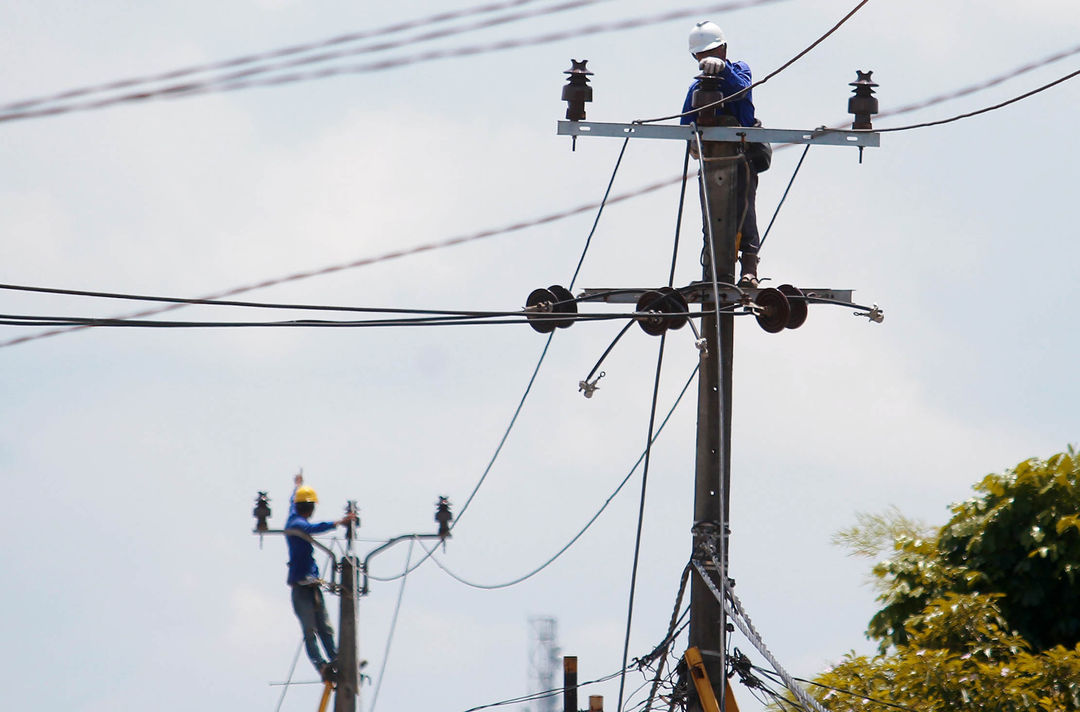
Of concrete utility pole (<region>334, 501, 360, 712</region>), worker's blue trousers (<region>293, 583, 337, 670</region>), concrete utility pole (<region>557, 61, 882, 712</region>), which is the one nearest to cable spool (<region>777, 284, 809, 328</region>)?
concrete utility pole (<region>557, 61, 882, 712</region>)

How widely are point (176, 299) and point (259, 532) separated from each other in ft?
19.2

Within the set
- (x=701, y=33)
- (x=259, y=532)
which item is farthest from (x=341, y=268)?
(x=259, y=532)

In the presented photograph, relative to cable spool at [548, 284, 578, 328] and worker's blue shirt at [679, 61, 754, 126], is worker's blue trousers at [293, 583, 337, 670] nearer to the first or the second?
cable spool at [548, 284, 578, 328]

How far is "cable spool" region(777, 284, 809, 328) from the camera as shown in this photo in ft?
41.1

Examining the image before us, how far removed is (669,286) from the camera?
12602 millimetres

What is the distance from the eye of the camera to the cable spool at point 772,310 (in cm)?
1238

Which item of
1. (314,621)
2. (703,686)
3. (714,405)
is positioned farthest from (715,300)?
(314,621)

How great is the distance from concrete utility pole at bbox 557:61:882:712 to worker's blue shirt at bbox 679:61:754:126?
127mm

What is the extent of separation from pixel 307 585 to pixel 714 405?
5.19m

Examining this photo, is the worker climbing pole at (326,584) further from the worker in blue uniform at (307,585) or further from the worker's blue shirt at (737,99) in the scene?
the worker's blue shirt at (737,99)

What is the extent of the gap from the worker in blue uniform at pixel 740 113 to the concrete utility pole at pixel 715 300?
0.08m

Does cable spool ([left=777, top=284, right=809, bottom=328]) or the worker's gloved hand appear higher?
the worker's gloved hand

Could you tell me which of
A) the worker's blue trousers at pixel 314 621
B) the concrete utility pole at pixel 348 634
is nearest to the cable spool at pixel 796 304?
the concrete utility pole at pixel 348 634

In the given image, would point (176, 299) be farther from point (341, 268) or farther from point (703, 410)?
point (703, 410)
